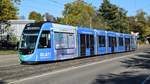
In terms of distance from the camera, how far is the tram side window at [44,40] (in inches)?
1116

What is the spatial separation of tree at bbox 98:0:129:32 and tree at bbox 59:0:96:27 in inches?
564

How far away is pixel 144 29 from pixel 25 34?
107 m

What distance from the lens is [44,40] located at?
93.9 ft

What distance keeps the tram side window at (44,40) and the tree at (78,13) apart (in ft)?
198

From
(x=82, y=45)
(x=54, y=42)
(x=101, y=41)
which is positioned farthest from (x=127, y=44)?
(x=54, y=42)

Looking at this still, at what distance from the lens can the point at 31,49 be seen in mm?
27797

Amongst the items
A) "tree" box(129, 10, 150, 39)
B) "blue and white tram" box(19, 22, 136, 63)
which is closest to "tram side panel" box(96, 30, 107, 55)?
"blue and white tram" box(19, 22, 136, 63)

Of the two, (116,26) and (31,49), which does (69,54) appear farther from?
(116,26)

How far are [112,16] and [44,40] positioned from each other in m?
86.9

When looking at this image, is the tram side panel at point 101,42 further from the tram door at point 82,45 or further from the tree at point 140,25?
the tree at point 140,25

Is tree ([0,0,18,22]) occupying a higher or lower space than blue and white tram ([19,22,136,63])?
higher

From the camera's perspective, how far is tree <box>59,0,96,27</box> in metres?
90.1

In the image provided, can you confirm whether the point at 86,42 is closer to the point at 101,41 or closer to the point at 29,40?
the point at 101,41

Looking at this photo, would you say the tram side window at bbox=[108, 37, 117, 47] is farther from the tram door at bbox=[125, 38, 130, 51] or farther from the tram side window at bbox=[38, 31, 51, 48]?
the tram side window at bbox=[38, 31, 51, 48]
